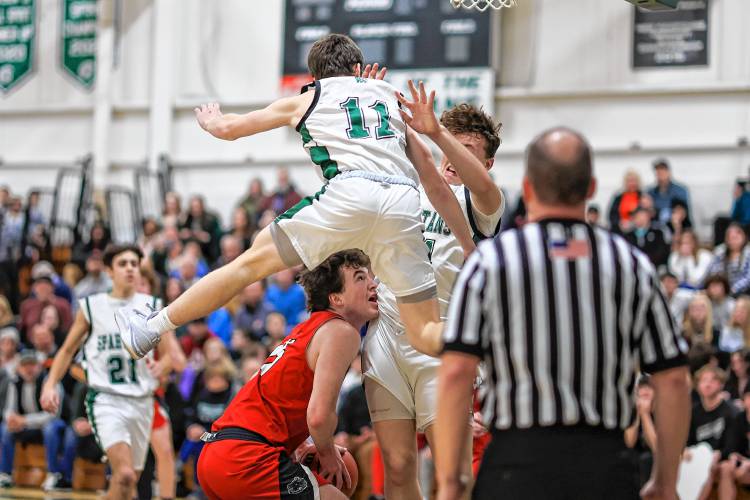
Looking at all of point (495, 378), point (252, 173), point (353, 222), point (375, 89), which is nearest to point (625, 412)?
point (495, 378)

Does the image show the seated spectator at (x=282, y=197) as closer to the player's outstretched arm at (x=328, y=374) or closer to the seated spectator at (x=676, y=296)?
the seated spectator at (x=676, y=296)

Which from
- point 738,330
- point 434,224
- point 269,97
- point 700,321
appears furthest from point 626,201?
point 434,224

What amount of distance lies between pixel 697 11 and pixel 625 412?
15.8m

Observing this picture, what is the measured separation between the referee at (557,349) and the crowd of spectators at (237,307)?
20.4 feet

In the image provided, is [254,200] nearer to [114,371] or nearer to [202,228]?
[202,228]

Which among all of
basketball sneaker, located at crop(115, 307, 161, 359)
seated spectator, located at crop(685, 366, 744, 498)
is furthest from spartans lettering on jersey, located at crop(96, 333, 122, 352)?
seated spectator, located at crop(685, 366, 744, 498)

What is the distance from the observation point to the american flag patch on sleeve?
395 centimetres

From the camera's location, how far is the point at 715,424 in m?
11.0

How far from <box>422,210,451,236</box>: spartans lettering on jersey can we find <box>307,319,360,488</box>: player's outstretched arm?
0.93m

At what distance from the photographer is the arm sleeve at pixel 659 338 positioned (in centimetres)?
402

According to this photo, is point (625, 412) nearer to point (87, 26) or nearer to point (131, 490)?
point (131, 490)

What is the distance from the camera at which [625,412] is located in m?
3.99

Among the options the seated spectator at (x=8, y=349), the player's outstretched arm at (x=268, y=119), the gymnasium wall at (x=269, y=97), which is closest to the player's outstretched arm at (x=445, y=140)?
the player's outstretched arm at (x=268, y=119)

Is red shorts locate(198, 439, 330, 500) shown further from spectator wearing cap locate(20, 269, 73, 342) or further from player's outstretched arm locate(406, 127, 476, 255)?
spectator wearing cap locate(20, 269, 73, 342)
